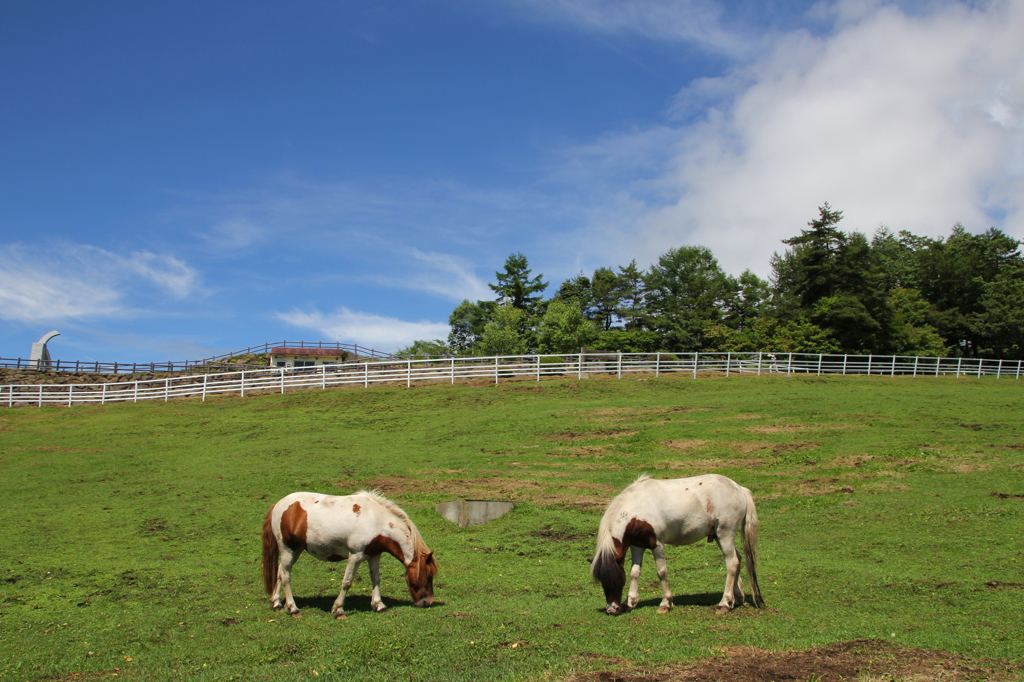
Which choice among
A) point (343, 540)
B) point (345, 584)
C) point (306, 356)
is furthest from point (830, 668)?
point (306, 356)

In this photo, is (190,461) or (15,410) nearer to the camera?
(190,461)

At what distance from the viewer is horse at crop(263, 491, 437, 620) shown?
30.0ft

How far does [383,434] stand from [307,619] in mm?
16759

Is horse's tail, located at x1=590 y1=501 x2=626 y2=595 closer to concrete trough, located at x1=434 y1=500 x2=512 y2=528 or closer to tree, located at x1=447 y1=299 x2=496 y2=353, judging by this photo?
concrete trough, located at x1=434 y1=500 x2=512 y2=528

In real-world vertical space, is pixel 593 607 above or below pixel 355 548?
below

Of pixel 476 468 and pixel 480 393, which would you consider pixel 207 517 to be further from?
pixel 480 393

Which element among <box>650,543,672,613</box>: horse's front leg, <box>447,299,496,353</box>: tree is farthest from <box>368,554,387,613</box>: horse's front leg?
<box>447,299,496,353</box>: tree

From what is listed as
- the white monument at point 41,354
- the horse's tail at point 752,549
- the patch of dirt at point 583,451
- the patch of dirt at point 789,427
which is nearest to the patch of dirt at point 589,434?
the patch of dirt at point 583,451

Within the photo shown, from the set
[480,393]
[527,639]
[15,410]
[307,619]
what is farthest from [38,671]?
[15,410]

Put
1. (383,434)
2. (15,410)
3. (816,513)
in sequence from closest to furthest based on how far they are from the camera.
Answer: (816,513) < (383,434) < (15,410)

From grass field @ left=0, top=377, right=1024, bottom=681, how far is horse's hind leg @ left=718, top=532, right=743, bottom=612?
218mm

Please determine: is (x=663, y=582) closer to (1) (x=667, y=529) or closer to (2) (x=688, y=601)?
(1) (x=667, y=529)

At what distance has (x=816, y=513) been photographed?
49.3 feet

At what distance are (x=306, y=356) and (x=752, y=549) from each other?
5995 centimetres
